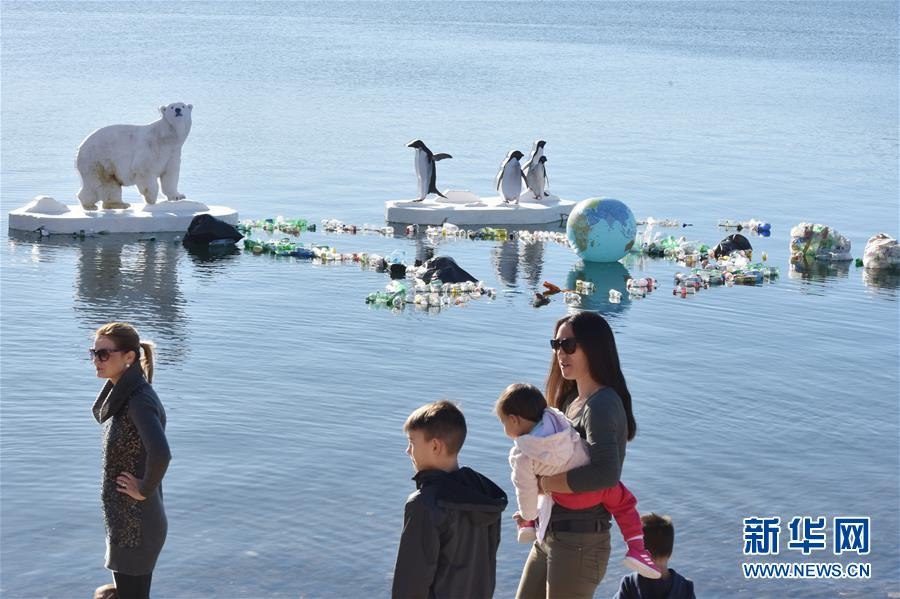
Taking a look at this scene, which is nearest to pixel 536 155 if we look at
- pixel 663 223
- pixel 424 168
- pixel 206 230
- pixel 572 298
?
pixel 424 168

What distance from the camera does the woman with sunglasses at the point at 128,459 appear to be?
7.29 m

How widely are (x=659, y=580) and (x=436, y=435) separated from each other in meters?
1.63

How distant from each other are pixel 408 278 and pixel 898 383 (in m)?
7.27

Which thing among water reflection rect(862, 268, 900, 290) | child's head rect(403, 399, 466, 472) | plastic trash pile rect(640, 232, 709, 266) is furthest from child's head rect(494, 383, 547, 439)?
plastic trash pile rect(640, 232, 709, 266)

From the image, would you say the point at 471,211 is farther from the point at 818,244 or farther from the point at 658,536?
the point at 658,536

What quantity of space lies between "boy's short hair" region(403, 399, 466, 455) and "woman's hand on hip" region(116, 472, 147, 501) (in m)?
1.55

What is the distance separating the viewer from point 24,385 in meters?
14.6

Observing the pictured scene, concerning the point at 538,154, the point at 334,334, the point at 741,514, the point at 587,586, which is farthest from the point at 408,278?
the point at 587,586

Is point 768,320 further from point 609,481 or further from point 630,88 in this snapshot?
point 630,88

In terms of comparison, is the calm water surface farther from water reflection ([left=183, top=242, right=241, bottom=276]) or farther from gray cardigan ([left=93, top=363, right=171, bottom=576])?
gray cardigan ([left=93, top=363, right=171, bottom=576])

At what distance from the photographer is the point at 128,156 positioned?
24312 millimetres

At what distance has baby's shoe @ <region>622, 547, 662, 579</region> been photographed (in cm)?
721

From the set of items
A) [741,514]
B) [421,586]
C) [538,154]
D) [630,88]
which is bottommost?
[741,514]

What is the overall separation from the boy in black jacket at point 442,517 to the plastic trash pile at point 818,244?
17.4 meters
